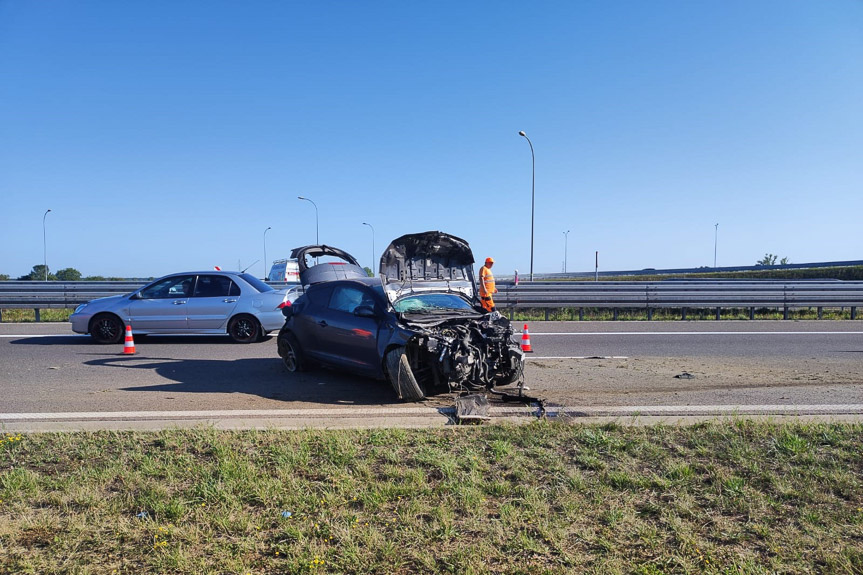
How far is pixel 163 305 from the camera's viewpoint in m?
12.2

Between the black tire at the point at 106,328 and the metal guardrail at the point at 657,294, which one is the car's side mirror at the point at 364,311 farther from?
the metal guardrail at the point at 657,294

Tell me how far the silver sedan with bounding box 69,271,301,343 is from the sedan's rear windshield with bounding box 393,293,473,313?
4.81 metres

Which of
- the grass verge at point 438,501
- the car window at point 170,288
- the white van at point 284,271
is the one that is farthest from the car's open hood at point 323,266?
the white van at point 284,271

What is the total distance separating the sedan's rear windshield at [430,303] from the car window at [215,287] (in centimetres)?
575

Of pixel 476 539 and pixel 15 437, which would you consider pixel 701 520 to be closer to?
pixel 476 539

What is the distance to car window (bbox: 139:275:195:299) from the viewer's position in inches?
487

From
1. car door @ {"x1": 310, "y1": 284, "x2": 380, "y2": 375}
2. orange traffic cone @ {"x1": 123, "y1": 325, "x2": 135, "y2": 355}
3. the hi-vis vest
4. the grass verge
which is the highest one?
the hi-vis vest

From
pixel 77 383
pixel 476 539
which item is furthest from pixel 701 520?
pixel 77 383

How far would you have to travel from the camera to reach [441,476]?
4.55 meters

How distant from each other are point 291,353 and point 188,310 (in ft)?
13.9

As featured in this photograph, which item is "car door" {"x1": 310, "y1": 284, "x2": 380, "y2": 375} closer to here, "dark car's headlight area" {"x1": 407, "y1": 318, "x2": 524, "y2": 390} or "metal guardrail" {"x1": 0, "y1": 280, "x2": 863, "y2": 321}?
"dark car's headlight area" {"x1": 407, "y1": 318, "x2": 524, "y2": 390}

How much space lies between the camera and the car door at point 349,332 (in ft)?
25.9

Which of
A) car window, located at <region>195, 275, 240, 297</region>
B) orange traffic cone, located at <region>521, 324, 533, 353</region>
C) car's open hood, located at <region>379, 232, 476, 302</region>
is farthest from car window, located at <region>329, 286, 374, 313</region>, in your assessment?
car window, located at <region>195, 275, 240, 297</region>

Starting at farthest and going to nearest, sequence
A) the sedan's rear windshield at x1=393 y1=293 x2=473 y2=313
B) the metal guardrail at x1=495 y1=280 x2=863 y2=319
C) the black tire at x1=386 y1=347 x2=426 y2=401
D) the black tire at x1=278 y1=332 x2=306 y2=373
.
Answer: the metal guardrail at x1=495 y1=280 x2=863 y2=319 → the black tire at x1=278 y1=332 x2=306 y2=373 → the sedan's rear windshield at x1=393 y1=293 x2=473 y2=313 → the black tire at x1=386 y1=347 x2=426 y2=401
